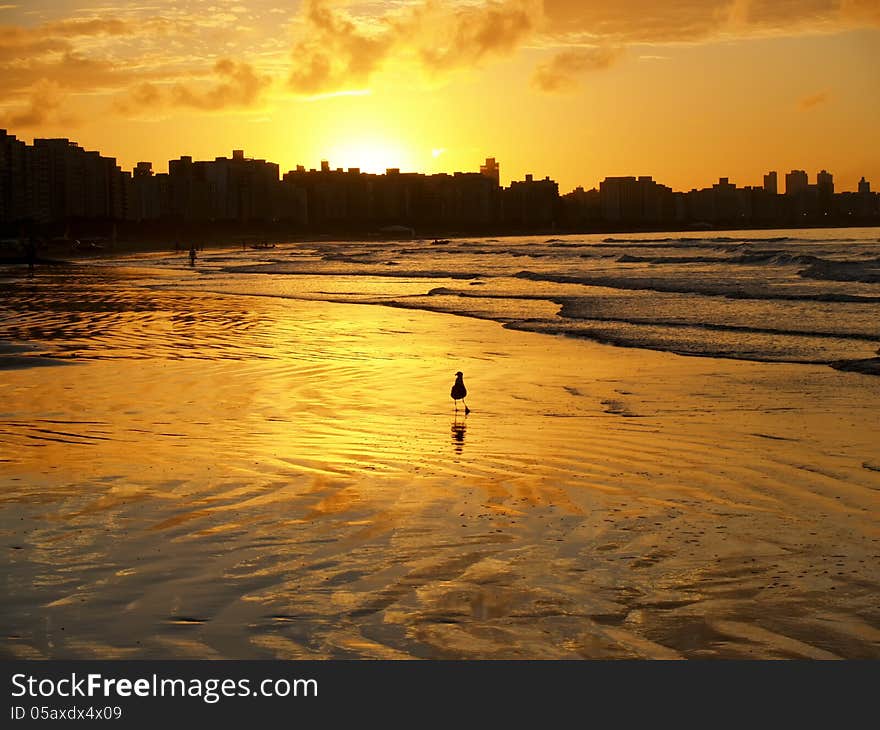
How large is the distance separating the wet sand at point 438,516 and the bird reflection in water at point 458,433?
38 millimetres

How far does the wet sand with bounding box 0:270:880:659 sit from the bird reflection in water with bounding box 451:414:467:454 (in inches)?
1.5

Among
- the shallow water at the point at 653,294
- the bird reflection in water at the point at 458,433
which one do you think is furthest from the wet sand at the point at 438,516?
the shallow water at the point at 653,294

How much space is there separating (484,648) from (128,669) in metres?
2.06

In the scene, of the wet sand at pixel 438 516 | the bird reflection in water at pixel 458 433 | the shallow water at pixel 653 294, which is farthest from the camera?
the shallow water at pixel 653 294

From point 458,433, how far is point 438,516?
4158 mm

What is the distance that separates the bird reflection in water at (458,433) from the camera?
40.7 ft

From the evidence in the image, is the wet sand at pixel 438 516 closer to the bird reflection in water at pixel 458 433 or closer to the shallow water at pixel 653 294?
the bird reflection in water at pixel 458 433

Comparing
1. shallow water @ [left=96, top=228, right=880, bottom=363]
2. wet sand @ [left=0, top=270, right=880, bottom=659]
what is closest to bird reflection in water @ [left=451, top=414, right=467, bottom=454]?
wet sand @ [left=0, top=270, right=880, bottom=659]

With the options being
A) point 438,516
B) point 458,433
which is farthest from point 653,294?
point 438,516

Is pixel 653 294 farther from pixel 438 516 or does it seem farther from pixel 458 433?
pixel 438 516

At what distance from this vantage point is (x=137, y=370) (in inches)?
760

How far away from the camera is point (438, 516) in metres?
9.22

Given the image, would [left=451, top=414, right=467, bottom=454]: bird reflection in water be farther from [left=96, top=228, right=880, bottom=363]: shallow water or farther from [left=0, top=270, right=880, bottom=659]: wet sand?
[left=96, top=228, right=880, bottom=363]: shallow water

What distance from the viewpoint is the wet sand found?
21.6 feet
